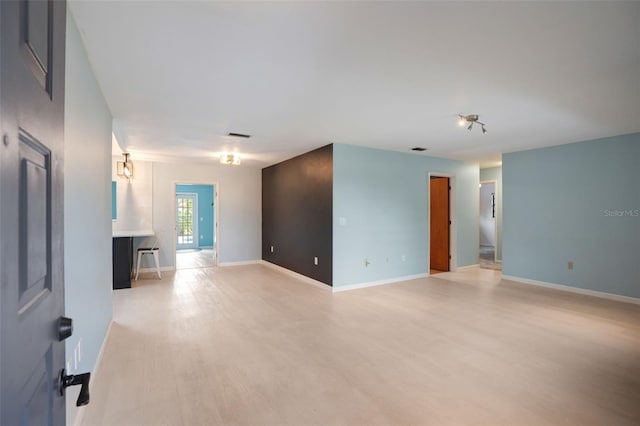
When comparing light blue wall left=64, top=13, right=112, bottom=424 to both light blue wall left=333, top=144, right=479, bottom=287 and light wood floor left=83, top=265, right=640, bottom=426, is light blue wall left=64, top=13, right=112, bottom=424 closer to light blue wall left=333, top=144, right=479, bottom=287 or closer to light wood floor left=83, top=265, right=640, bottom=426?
light wood floor left=83, top=265, right=640, bottom=426

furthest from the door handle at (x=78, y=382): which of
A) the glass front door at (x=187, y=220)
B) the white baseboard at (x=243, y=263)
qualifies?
the glass front door at (x=187, y=220)

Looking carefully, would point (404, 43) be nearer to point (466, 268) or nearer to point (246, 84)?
point (246, 84)

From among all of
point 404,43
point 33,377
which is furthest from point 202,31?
point 33,377

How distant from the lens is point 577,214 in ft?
16.3

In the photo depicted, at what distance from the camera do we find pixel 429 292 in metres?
5.00

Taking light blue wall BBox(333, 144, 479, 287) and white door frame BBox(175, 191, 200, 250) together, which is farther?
white door frame BBox(175, 191, 200, 250)

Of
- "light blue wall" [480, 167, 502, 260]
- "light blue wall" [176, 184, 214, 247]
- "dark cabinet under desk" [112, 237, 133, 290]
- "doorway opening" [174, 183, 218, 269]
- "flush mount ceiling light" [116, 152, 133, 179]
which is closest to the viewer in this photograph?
"dark cabinet under desk" [112, 237, 133, 290]

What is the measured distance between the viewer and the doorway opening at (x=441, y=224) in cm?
678

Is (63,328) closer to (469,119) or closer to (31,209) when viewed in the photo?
(31,209)

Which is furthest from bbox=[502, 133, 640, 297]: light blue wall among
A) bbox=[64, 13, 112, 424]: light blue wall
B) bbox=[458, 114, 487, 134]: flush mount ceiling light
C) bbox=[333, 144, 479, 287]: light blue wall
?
bbox=[64, 13, 112, 424]: light blue wall

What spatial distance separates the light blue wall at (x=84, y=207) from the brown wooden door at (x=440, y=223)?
618 cm

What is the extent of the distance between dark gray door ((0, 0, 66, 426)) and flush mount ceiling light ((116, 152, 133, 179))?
5.63 metres

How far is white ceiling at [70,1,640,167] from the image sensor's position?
5.82 feet

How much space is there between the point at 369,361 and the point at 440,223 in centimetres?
500
